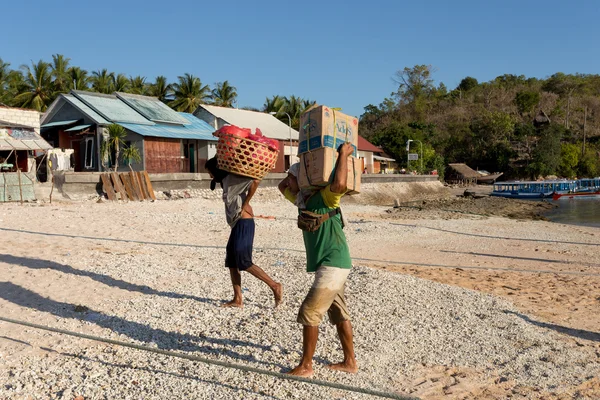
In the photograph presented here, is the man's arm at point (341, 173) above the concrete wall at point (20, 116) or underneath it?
underneath

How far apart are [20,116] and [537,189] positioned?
4212 centimetres

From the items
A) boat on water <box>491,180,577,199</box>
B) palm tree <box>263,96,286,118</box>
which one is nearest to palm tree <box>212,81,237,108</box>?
palm tree <box>263,96,286,118</box>

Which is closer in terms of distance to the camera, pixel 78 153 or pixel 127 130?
pixel 127 130

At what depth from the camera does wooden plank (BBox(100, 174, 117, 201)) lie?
19031mm

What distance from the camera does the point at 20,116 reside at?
74.2ft

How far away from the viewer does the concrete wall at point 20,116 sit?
71.4 feet

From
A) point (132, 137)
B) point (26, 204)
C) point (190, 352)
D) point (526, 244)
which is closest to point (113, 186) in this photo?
point (26, 204)

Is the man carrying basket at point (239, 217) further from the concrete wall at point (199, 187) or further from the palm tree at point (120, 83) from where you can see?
the palm tree at point (120, 83)

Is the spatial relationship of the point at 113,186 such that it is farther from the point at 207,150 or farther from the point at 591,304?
the point at 591,304

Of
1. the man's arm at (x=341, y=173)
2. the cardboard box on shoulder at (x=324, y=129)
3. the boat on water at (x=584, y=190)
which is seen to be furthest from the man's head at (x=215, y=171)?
the boat on water at (x=584, y=190)

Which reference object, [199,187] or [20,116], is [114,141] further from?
[199,187]

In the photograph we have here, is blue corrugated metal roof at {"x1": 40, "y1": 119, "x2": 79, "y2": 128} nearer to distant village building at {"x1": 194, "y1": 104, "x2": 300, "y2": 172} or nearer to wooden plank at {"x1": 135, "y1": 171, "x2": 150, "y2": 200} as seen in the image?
wooden plank at {"x1": 135, "y1": 171, "x2": 150, "y2": 200}

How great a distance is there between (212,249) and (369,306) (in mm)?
4689

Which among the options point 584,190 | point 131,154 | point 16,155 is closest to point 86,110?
point 131,154
